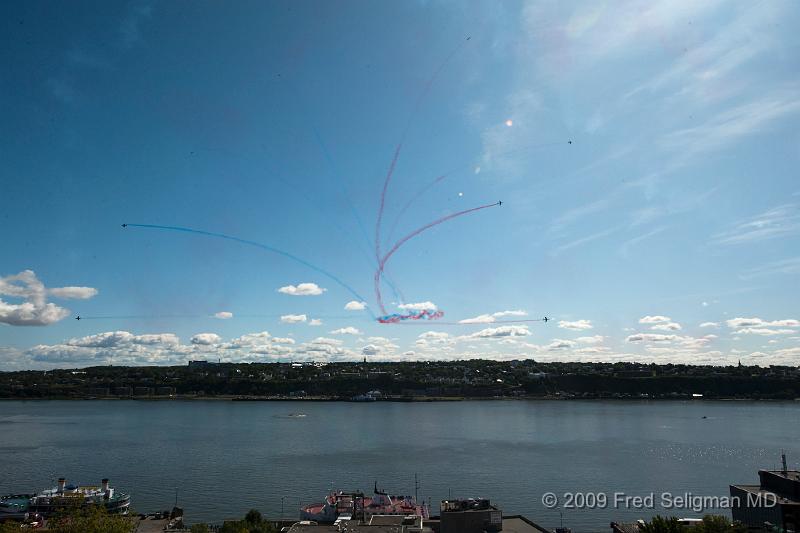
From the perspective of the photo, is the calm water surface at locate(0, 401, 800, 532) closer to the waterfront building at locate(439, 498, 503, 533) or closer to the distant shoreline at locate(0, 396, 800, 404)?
the waterfront building at locate(439, 498, 503, 533)

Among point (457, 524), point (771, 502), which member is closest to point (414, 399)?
point (457, 524)

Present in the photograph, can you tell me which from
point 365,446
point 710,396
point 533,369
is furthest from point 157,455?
point 533,369

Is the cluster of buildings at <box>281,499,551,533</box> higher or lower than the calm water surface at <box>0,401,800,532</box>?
higher

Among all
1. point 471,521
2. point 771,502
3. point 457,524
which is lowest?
point 457,524

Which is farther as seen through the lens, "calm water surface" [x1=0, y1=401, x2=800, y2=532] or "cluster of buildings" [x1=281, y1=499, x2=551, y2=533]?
"calm water surface" [x1=0, y1=401, x2=800, y2=532]

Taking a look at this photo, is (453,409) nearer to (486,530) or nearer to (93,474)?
(93,474)

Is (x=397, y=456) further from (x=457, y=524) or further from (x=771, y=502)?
(x=771, y=502)

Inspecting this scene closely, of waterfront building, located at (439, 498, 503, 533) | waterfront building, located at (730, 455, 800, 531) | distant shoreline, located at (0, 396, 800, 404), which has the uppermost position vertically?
waterfront building, located at (730, 455, 800, 531)

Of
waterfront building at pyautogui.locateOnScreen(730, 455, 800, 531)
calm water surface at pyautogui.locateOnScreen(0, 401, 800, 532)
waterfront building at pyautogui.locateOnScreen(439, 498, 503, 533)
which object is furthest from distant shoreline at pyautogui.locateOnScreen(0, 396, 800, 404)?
waterfront building at pyautogui.locateOnScreen(439, 498, 503, 533)

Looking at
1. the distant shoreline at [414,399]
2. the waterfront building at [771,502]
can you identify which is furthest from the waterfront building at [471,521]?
the distant shoreline at [414,399]

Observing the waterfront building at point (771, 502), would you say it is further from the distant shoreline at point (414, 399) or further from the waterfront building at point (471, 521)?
the distant shoreline at point (414, 399)
